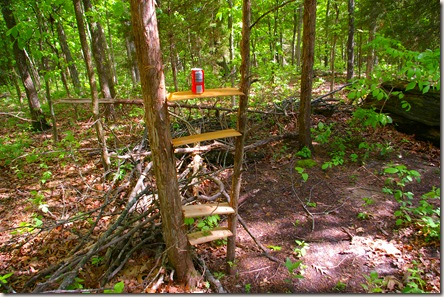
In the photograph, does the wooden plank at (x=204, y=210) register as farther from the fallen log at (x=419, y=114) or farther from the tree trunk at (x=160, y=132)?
the fallen log at (x=419, y=114)

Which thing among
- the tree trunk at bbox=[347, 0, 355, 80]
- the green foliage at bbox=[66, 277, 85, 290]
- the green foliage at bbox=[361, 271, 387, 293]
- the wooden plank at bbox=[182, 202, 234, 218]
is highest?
the tree trunk at bbox=[347, 0, 355, 80]

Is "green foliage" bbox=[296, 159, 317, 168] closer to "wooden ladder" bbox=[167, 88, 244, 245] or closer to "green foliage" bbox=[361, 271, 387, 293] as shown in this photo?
"green foliage" bbox=[361, 271, 387, 293]

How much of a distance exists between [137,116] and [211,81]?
3423mm

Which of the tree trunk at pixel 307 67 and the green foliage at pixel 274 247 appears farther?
the tree trunk at pixel 307 67

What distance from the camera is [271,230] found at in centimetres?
395

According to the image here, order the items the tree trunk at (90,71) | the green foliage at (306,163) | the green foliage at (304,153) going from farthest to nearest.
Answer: the green foliage at (304,153) → the green foliage at (306,163) → the tree trunk at (90,71)

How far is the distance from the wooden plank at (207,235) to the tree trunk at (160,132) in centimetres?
10

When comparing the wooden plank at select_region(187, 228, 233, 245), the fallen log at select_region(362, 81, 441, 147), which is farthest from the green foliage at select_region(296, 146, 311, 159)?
the wooden plank at select_region(187, 228, 233, 245)

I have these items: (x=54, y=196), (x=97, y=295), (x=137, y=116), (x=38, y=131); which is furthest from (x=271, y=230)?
(x=38, y=131)

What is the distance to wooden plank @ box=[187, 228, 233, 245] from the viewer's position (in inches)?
115

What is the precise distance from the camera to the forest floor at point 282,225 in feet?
10.0

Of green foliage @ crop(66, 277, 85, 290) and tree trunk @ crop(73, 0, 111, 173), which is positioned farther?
tree trunk @ crop(73, 0, 111, 173)

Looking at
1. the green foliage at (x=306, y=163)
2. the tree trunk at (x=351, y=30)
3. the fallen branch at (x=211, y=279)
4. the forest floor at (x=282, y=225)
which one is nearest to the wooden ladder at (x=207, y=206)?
the fallen branch at (x=211, y=279)

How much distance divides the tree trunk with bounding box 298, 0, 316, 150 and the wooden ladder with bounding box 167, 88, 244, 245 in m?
3.37
